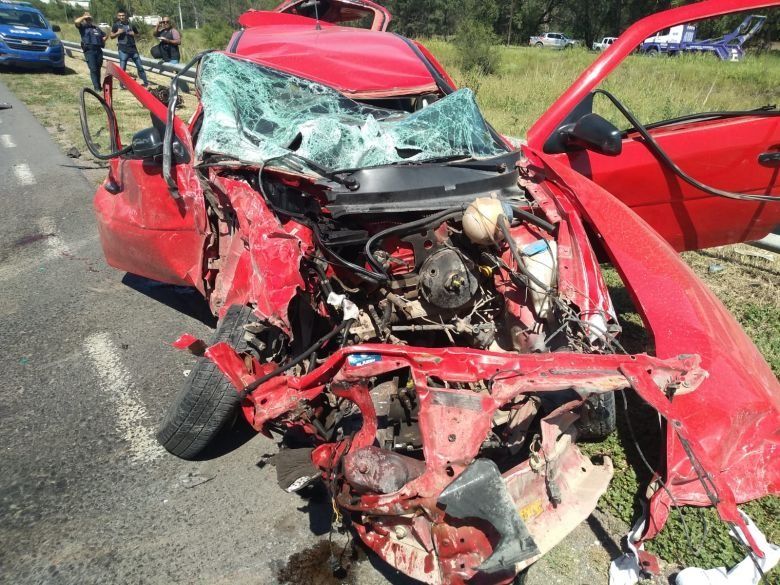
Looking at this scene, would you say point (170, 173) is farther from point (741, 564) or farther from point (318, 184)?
point (741, 564)

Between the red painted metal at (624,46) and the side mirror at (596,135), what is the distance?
145 millimetres

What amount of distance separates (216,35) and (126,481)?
23.5 m

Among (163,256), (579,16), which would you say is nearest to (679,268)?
(163,256)

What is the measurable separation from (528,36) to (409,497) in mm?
47853

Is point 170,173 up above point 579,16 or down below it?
below

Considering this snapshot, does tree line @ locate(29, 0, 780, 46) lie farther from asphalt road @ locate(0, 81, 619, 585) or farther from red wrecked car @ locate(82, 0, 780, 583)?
red wrecked car @ locate(82, 0, 780, 583)

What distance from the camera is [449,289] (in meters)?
2.48

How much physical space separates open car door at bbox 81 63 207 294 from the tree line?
942 inches

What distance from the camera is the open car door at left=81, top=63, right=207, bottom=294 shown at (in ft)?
10.7

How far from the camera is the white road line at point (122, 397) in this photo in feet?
9.30

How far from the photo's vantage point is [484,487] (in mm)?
1724

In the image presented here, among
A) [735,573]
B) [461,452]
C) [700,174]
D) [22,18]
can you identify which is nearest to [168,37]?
[22,18]

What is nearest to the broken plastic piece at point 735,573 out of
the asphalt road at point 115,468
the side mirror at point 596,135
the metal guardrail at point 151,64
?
the asphalt road at point 115,468

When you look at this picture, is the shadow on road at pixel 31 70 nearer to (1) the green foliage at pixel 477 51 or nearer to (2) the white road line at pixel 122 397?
(1) the green foliage at pixel 477 51
